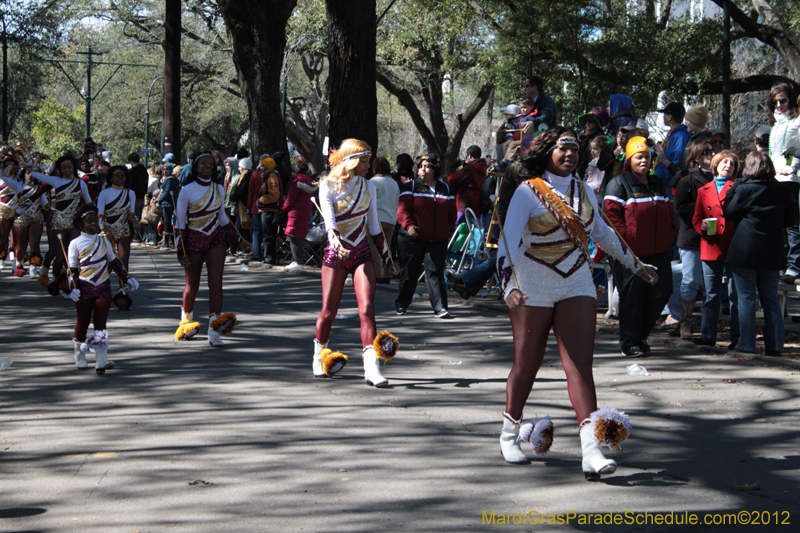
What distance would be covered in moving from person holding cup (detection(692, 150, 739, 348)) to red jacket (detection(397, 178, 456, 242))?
10.1 ft

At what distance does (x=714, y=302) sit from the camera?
9102mm

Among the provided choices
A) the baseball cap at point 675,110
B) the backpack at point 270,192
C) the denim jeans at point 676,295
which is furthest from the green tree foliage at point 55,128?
the denim jeans at point 676,295

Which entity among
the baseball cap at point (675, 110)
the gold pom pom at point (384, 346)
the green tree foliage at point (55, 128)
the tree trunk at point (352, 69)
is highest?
the green tree foliage at point (55, 128)

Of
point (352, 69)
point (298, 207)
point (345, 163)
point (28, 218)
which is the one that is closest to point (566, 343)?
point (345, 163)

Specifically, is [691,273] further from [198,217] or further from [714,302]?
[198,217]

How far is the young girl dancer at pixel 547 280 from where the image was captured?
5.12 m

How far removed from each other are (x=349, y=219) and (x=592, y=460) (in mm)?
3505

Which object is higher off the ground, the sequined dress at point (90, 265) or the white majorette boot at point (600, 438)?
the sequined dress at point (90, 265)

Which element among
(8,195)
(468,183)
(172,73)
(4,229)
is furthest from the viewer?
(172,73)

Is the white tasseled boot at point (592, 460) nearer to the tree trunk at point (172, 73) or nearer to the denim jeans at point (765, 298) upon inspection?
the denim jeans at point (765, 298)

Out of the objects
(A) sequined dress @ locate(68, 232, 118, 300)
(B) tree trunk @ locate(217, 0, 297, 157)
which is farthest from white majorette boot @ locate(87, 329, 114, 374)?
(B) tree trunk @ locate(217, 0, 297, 157)

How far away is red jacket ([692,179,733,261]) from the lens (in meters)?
8.92

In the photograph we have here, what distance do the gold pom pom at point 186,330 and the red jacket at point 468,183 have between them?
4767 mm

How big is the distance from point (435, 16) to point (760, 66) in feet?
49.3
